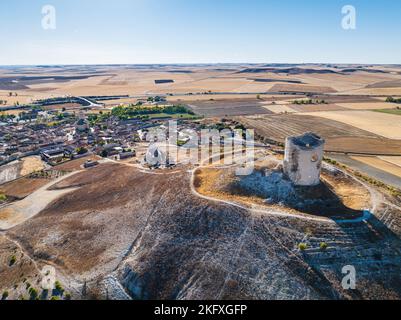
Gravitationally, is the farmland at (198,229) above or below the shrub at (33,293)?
above

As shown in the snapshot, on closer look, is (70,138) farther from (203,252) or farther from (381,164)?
(381,164)

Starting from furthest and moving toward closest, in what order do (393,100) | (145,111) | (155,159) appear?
(393,100) → (145,111) → (155,159)

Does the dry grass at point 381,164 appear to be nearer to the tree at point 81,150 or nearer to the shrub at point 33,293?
the shrub at point 33,293

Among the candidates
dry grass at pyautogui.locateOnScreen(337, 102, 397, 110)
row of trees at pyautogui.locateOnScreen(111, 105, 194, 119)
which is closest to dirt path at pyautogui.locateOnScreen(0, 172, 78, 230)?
row of trees at pyautogui.locateOnScreen(111, 105, 194, 119)

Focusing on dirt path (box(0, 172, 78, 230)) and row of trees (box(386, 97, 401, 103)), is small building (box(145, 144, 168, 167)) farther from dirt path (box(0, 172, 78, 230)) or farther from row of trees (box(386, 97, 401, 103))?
row of trees (box(386, 97, 401, 103))

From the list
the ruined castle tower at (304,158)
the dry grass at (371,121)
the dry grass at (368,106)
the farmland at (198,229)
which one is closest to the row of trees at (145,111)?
the dry grass at (371,121)

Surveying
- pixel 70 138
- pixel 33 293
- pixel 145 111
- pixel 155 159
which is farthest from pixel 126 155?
pixel 145 111

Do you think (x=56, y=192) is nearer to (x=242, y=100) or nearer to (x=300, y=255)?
(x=300, y=255)
